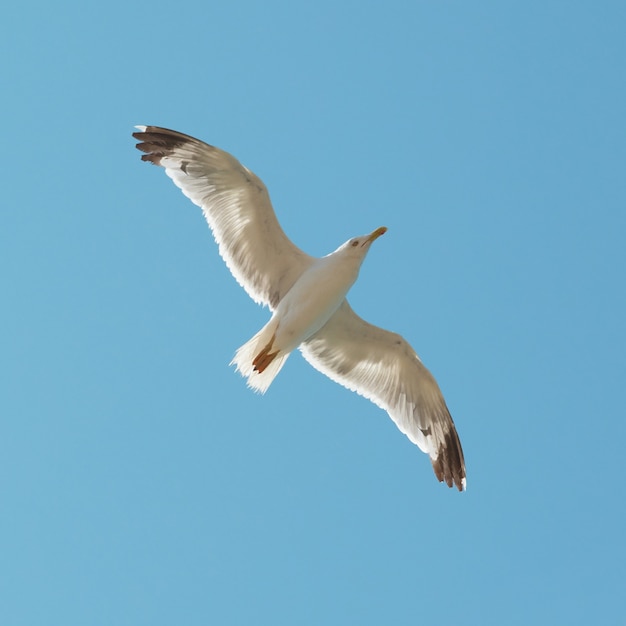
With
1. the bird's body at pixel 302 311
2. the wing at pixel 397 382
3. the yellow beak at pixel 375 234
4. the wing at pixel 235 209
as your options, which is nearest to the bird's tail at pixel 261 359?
the bird's body at pixel 302 311

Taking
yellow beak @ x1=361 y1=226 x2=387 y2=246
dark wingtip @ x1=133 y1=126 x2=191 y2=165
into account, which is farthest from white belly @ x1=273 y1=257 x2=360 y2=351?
dark wingtip @ x1=133 y1=126 x2=191 y2=165

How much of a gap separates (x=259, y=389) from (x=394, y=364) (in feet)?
6.06

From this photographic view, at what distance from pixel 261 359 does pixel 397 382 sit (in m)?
2.05

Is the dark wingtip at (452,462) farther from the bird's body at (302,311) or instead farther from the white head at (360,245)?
the white head at (360,245)

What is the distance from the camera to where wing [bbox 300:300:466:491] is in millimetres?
12242

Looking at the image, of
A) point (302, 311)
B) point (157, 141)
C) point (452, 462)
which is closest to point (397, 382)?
point (452, 462)

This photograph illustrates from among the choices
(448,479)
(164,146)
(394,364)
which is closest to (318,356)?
(394,364)

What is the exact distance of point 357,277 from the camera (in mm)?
11164

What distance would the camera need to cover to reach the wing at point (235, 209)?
36.6 ft

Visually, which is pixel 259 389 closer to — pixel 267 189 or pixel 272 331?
pixel 272 331

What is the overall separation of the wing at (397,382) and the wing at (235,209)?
982 mm

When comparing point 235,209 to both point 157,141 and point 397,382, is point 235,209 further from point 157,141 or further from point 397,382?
point 397,382

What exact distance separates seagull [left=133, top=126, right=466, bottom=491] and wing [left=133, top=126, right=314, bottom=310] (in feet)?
0.04

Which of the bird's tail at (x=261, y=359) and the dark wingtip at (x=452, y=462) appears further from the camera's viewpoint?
the dark wingtip at (x=452, y=462)
